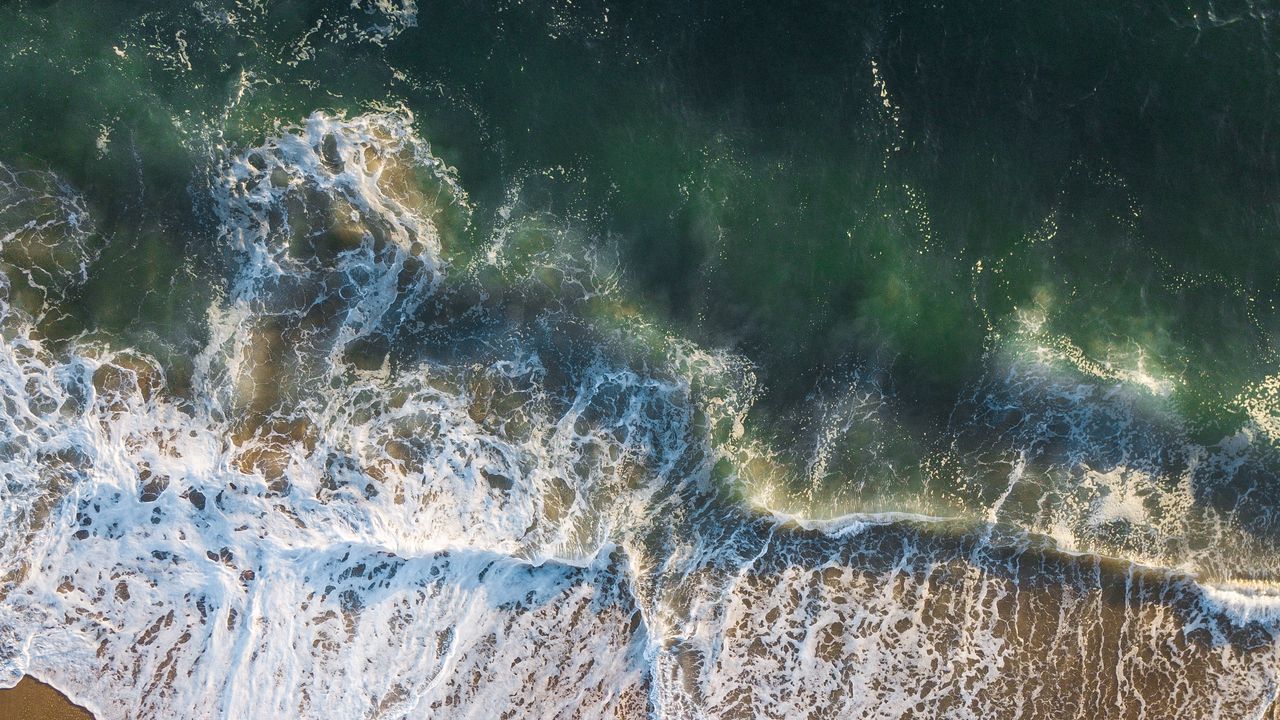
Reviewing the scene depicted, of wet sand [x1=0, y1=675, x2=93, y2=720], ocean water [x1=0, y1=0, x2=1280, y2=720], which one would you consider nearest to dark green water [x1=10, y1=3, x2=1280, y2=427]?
ocean water [x1=0, y1=0, x2=1280, y2=720]

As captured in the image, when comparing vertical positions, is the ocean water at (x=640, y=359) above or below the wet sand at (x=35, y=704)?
above

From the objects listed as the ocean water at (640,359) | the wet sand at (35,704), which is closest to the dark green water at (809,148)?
the ocean water at (640,359)

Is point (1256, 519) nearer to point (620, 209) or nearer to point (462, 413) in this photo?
point (620, 209)

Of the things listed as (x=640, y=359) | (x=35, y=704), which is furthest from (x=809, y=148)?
(x=35, y=704)

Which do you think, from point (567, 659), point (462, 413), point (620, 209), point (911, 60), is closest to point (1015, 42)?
point (911, 60)

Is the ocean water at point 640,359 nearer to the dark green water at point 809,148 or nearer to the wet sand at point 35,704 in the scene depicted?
the dark green water at point 809,148

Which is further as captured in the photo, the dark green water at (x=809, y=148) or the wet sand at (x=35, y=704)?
the dark green water at (x=809, y=148)
